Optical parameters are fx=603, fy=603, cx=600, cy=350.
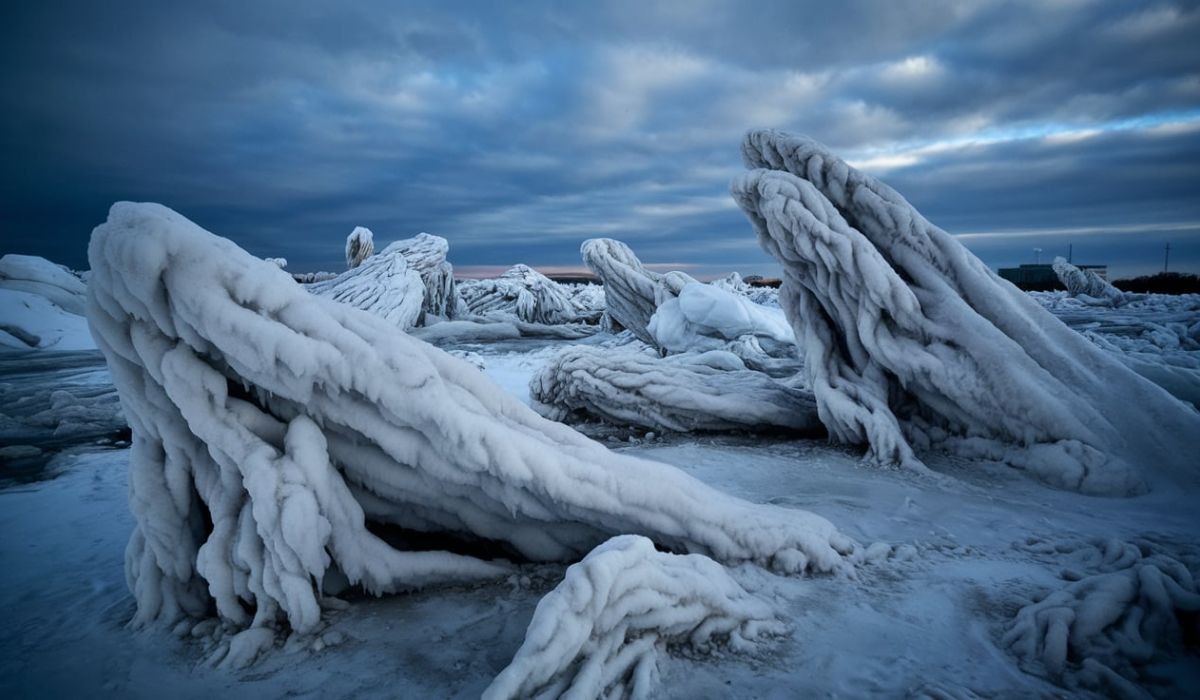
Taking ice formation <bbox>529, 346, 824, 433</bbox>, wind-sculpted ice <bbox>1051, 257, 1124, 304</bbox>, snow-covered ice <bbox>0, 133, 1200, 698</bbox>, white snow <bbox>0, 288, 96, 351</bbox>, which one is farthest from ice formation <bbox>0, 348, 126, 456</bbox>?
wind-sculpted ice <bbox>1051, 257, 1124, 304</bbox>

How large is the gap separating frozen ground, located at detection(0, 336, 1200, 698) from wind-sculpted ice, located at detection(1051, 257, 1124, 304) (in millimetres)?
14714

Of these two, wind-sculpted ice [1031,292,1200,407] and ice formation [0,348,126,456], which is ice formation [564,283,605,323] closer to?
wind-sculpted ice [1031,292,1200,407]

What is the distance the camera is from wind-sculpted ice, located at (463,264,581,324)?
15758mm

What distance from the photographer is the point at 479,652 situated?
5.22 ft

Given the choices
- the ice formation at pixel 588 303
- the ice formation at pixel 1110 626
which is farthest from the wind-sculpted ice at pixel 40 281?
the ice formation at pixel 1110 626

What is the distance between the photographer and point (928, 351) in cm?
375

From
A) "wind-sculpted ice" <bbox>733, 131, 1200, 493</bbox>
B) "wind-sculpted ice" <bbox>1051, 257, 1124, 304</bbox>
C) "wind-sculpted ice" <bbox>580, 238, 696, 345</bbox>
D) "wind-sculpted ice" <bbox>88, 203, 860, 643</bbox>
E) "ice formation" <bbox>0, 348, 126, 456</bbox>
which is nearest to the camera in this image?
"wind-sculpted ice" <bbox>88, 203, 860, 643</bbox>

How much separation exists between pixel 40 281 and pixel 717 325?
12.7 metres

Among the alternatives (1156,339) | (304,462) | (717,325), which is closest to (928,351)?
(304,462)

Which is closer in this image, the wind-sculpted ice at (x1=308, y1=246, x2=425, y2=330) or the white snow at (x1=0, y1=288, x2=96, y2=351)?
the white snow at (x1=0, y1=288, x2=96, y2=351)

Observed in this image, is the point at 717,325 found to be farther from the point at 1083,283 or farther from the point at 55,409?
the point at 1083,283

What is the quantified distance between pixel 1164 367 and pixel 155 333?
5690 millimetres

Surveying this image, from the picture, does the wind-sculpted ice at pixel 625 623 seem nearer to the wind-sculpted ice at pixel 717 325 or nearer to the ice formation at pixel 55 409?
the ice formation at pixel 55 409

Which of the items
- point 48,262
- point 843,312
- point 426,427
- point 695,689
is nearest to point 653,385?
point 843,312
